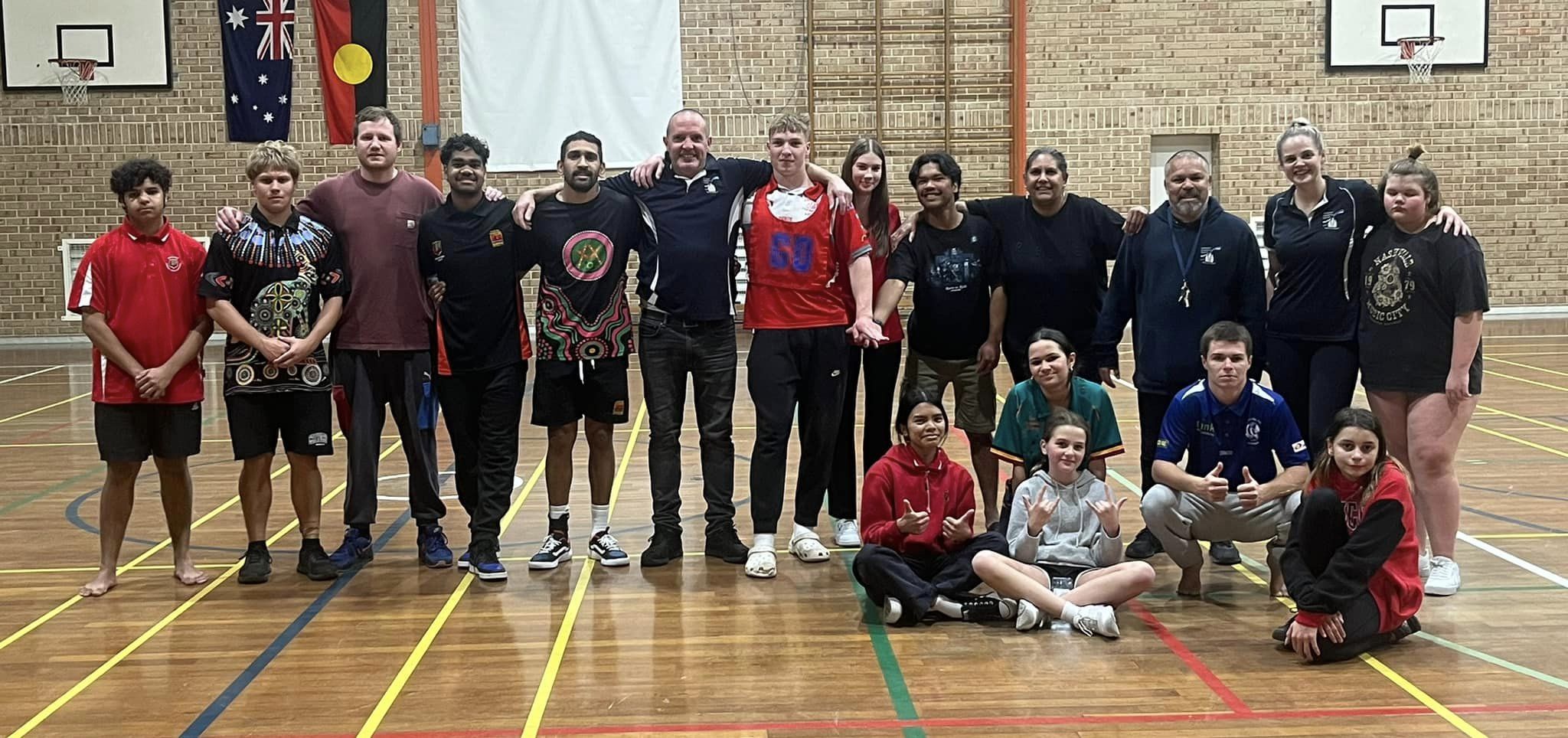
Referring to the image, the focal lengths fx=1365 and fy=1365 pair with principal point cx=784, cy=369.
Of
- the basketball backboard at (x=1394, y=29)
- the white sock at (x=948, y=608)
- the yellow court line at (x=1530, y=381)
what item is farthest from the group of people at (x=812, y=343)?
the basketball backboard at (x=1394, y=29)

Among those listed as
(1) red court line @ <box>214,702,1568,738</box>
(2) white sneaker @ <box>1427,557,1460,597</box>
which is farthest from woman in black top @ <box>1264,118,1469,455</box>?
(1) red court line @ <box>214,702,1568,738</box>

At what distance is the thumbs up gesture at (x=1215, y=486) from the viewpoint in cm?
482

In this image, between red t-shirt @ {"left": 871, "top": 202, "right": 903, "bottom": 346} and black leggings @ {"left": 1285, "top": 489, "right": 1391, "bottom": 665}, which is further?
red t-shirt @ {"left": 871, "top": 202, "right": 903, "bottom": 346}

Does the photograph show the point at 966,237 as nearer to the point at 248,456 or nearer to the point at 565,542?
the point at 565,542

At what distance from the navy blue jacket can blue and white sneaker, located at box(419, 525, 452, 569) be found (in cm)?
299

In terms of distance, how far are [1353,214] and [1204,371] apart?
81 cm

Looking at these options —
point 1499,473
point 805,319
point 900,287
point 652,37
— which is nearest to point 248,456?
point 805,319

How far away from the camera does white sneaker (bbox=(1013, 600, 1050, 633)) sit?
184 inches

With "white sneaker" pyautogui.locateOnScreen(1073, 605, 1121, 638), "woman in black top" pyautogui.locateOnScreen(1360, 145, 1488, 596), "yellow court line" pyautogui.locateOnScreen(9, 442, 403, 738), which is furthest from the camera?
"woman in black top" pyautogui.locateOnScreen(1360, 145, 1488, 596)

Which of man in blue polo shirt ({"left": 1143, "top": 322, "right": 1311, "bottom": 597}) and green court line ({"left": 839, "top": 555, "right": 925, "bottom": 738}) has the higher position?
man in blue polo shirt ({"left": 1143, "top": 322, "right": 1311, "bottom": 597})

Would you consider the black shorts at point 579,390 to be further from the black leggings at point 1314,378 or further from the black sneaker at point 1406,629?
the black sneaker at point 1406,629

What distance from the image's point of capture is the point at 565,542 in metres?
5.73

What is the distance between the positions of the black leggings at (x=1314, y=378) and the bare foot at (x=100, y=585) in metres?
4.70

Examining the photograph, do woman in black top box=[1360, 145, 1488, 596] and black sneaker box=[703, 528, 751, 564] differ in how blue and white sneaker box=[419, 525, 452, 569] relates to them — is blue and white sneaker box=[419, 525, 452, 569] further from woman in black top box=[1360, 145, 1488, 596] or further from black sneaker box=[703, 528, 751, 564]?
woman in black top box=[1360, 145, 1488, 596]
